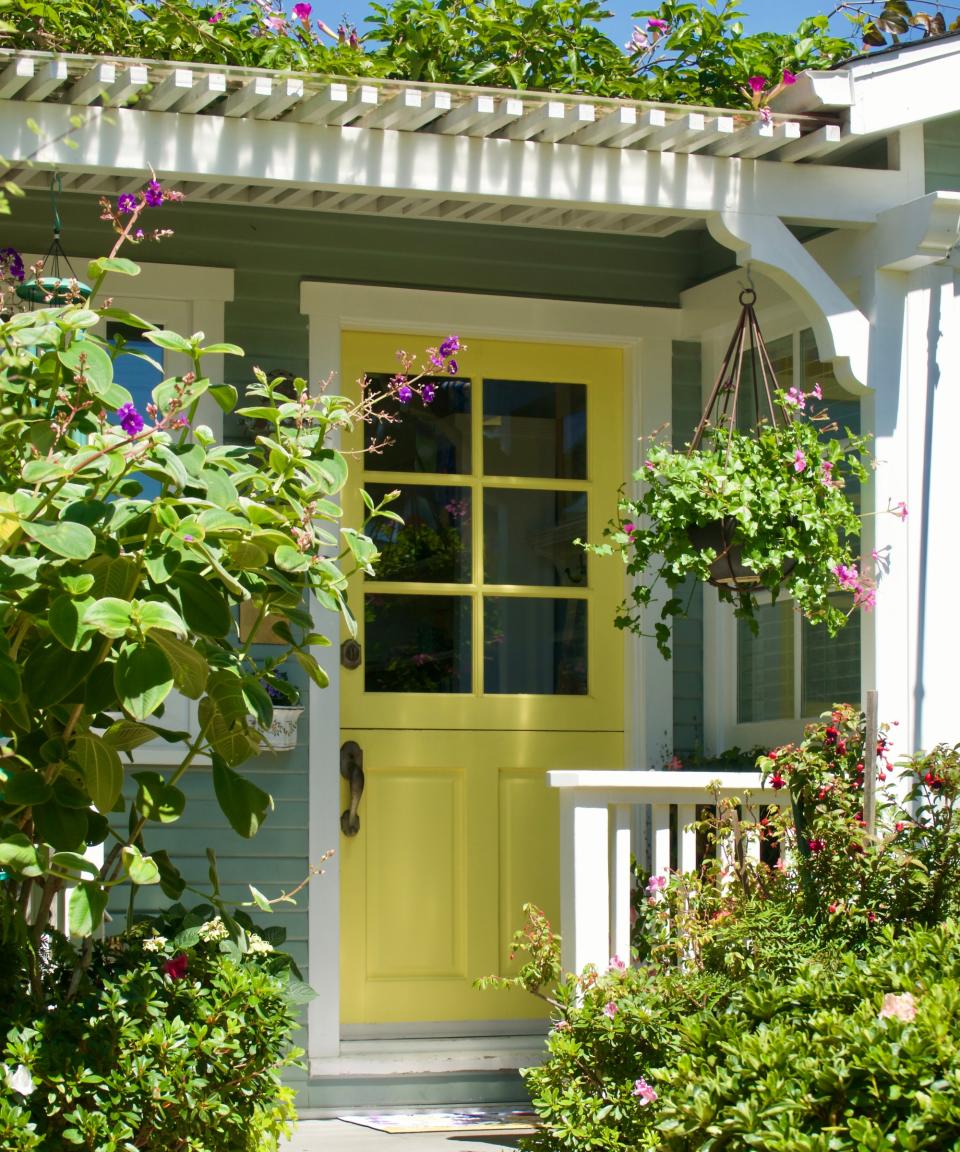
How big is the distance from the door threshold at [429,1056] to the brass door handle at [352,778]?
68 cm

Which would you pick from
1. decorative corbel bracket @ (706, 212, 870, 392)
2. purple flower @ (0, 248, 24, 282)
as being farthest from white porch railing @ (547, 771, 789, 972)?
purple flower @ (0, 248, 24, 282)

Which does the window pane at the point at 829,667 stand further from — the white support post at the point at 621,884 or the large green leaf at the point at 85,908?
the large green leaf at the point at 85,908

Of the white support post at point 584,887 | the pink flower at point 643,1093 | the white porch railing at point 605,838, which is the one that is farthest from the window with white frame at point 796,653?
the pink flower at point 643,1093

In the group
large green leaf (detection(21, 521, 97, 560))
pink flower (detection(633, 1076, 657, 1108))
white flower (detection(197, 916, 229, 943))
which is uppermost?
large green leaf (detection(21, 521, 97, 560))

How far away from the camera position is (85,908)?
2914mm

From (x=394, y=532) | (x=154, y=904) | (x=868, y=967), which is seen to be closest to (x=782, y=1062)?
(x=868, y=967)

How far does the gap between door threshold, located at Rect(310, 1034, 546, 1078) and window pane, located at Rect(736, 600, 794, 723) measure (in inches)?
51.6

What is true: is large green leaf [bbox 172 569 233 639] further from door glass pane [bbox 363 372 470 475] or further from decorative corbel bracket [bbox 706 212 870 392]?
door glass pane [bbox 363 372 470 475]

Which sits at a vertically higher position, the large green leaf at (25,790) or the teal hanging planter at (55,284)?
the teal hanging planter at (55,284)

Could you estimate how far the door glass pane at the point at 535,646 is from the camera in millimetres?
5492

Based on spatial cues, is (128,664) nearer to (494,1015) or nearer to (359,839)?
(359,839)

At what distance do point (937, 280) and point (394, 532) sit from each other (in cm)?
191

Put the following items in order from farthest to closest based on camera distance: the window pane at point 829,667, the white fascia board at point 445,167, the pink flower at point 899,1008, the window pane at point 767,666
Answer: the window pane at point 767,666
the window pane at point 829,667
the white fascia board at point 445,167
the pink flower at point 899,1008

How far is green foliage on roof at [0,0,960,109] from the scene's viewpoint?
4273 millimetres
